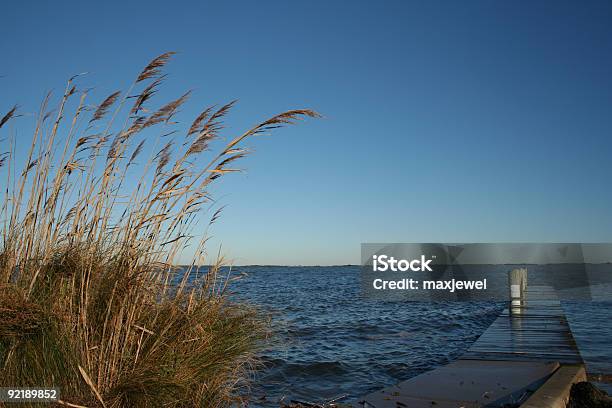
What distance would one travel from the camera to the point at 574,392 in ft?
17.4

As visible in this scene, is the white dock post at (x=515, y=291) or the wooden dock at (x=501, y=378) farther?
the white dock post at (x=515, y=291)

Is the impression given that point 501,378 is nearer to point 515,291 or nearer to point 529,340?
point 529,340

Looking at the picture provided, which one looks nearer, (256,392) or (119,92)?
(119,92)

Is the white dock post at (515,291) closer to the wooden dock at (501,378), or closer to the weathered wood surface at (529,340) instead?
the weathered wood surface at (529,340)

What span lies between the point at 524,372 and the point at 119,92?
5.68 metres

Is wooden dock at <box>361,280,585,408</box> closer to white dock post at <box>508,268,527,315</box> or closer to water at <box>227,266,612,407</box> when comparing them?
water at <box>227,266,612,407</box>

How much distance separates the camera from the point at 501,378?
600cm

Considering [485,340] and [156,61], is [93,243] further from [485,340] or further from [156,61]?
[485,340]

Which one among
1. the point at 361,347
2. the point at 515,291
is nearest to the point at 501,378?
the point at 361,347

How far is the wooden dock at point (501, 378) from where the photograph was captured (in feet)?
15.8

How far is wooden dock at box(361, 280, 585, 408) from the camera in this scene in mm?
4816

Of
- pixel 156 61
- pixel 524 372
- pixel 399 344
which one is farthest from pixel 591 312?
pixel 156 61

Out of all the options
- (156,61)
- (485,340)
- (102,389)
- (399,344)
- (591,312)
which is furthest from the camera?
(591,312)

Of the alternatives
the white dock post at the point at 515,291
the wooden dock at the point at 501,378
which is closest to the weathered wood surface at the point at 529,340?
the wooden dock at the point at 501,378
